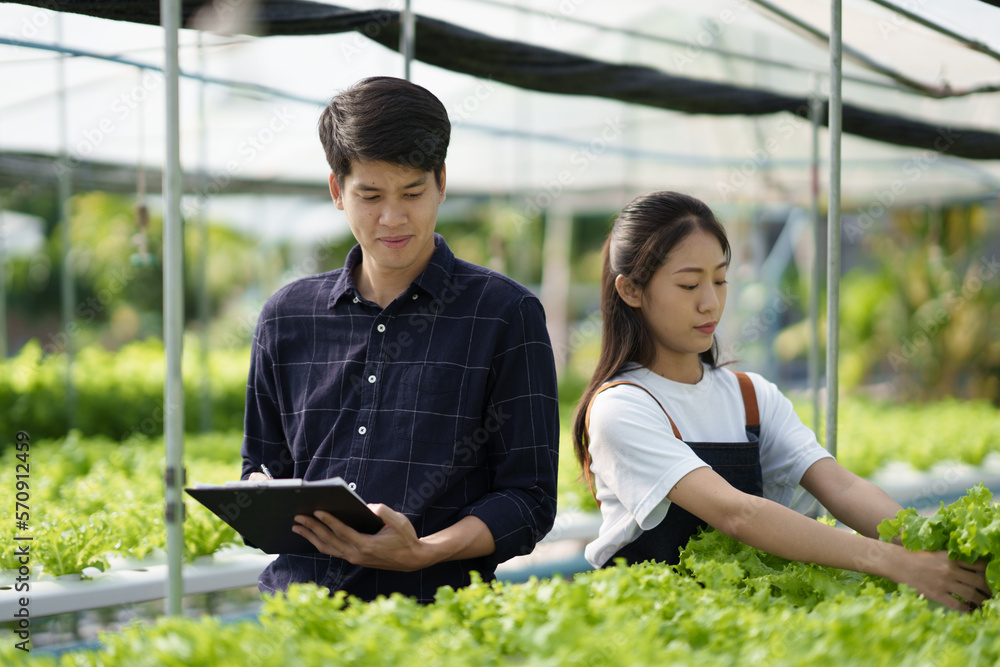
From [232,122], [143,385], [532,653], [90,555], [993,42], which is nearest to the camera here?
[532,653]

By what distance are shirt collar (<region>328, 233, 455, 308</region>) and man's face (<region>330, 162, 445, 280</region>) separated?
0.23 feet

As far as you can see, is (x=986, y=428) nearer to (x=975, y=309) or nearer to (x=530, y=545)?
(x=975, y=309)

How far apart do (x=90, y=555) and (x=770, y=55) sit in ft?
21.9

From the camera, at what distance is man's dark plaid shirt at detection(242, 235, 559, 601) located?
1.98 m

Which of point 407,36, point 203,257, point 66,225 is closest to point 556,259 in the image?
point 203,257

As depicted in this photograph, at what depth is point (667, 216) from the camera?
2.18m

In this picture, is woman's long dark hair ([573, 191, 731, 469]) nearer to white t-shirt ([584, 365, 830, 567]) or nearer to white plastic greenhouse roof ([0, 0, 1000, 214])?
white t-shirt ([584, 365, 830, 567])

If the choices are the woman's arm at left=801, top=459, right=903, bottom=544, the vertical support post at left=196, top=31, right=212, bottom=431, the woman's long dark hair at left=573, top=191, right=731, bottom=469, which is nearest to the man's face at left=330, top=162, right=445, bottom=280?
the woman's long dark hair at left=573, top=191, right=731, bottom=469

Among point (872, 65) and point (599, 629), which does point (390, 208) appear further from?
point (872, 65)

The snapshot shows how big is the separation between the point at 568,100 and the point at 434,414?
8325 mm

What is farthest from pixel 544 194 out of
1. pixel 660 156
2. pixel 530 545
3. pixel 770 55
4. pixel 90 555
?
pixel 530 545

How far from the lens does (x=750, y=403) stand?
2320 millimetres

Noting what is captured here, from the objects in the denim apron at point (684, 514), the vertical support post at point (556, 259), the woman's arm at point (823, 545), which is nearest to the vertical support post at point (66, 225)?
the denim apron at point (684, 514)

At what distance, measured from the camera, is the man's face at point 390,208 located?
193 cm
